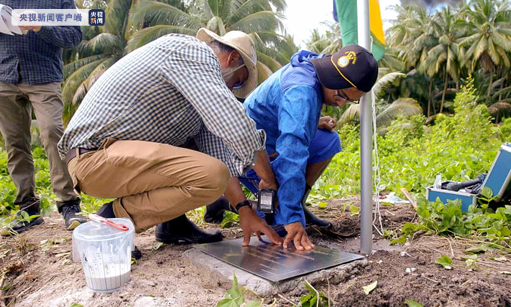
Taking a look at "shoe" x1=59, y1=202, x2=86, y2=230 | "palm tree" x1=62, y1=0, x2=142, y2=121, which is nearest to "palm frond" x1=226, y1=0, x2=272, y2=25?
"palm tree" x1=62, y1=0, x2=142, y2=121

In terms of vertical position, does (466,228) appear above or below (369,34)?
below

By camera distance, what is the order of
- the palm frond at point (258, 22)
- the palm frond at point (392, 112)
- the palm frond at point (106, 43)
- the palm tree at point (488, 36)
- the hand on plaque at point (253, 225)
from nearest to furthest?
the hand on plaque at point (253, 225) → the palm frond at point (258, 22) → the palm frond at point (106, 43) → the palm frond at point (392, 112) → the palm tree at point (488, 36)

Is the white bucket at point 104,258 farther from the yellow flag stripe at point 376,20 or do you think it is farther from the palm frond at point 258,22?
the palm frond at point 258,22

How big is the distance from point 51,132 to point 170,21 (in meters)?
15.7

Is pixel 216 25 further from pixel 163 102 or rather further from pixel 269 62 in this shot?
pixel 163 102

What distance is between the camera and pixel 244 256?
7.18ft

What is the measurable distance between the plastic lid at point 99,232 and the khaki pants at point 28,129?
52.5 inches

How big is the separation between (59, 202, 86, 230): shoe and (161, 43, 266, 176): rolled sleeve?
1584 millimetres

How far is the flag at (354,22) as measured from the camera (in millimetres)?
2416

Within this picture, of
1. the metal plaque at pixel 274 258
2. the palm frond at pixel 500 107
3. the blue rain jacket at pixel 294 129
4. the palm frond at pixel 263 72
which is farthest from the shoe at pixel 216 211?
the palm frond at pixel 500 107

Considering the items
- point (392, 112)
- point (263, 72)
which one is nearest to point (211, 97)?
point (263, 72)

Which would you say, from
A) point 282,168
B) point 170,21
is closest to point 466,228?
point 282,168

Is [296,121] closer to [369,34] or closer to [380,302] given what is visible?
[369,34]

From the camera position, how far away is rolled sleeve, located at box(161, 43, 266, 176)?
1.94m
